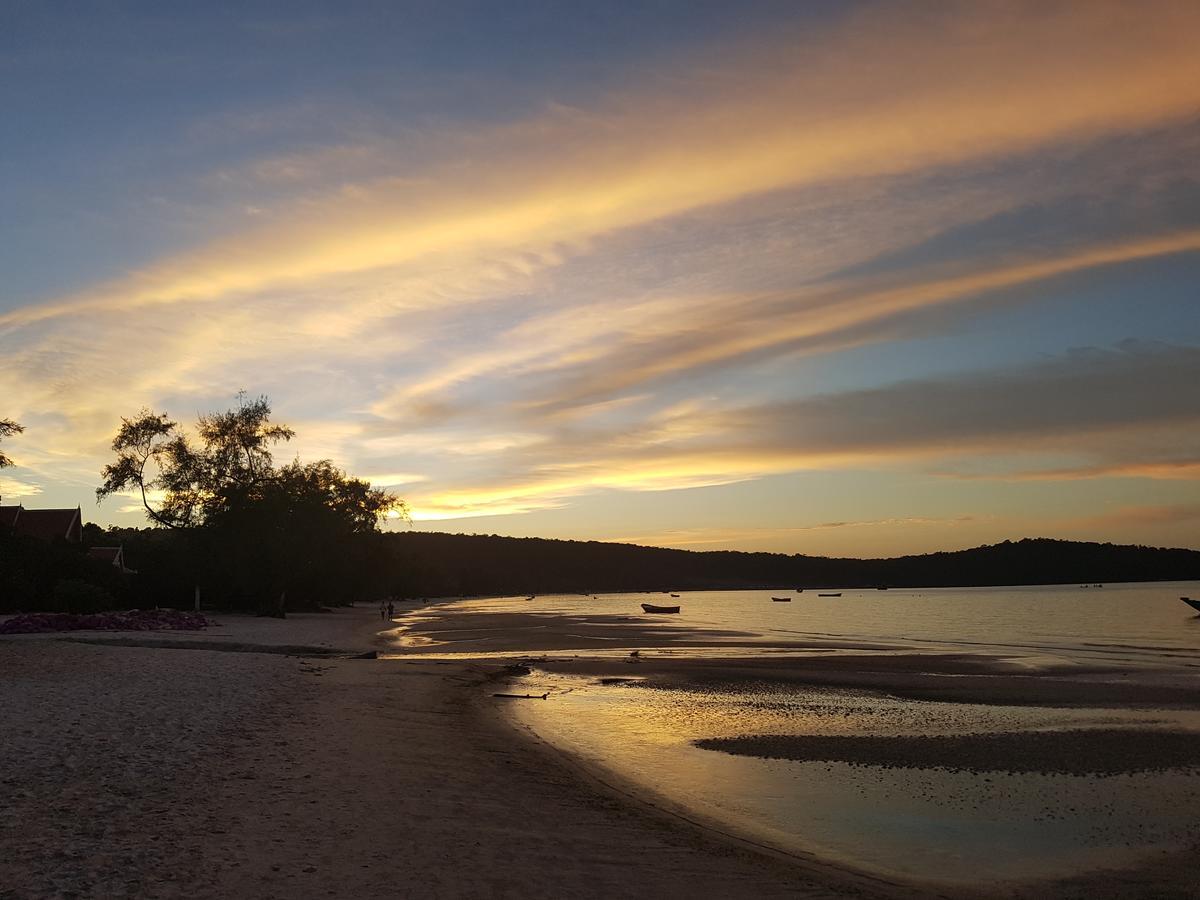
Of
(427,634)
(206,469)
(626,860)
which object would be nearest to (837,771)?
(626,860)

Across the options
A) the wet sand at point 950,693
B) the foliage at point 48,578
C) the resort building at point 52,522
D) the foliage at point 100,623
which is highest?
the resort building at point 52,522

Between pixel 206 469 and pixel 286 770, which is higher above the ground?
pixel 206 469

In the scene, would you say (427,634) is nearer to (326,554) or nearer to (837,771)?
(326,554)

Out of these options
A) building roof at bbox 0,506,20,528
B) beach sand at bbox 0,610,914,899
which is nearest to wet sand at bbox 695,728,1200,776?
beach sand at bbox 0,610,914,899

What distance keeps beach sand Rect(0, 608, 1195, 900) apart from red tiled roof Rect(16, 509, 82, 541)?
73409mm

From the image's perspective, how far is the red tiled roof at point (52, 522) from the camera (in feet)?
275

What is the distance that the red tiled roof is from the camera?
3302 inches

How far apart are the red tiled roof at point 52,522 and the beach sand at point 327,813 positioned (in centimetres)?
7341

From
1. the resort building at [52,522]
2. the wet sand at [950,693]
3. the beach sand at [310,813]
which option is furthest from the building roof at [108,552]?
the beach sand at [310,813]

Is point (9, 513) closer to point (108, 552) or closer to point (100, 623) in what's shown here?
point (108, 552)

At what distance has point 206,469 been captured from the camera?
220 ft

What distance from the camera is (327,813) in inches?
443

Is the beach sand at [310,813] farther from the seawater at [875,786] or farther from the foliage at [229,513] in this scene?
the foliage at [229,513]

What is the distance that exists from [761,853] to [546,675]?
2343cm
